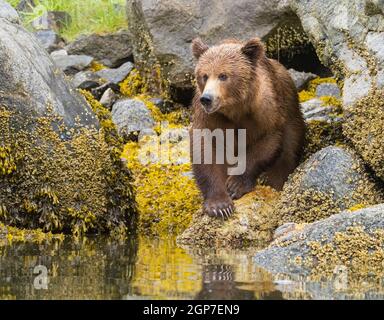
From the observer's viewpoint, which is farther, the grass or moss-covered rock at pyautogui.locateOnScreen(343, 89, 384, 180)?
the grass

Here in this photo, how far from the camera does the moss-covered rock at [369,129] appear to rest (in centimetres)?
989

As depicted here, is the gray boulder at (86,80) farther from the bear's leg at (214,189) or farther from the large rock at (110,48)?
the bear's leg at (214,189)

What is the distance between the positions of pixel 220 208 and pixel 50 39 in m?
A: 6.44

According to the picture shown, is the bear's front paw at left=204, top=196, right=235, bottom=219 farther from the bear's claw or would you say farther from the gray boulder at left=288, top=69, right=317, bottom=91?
the gray boulder at left=288, top=69, right=317, bottom=91

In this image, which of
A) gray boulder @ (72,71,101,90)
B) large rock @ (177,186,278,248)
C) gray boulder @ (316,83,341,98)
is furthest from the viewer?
gray boulder @ (72,71,101,90)

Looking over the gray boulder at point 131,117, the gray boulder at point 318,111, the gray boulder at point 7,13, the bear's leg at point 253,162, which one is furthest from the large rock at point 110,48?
the bear's leg at point 253,162

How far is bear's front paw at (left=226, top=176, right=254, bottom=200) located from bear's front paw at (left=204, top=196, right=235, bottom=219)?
291 millimetres

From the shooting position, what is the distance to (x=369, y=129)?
32.9 ft

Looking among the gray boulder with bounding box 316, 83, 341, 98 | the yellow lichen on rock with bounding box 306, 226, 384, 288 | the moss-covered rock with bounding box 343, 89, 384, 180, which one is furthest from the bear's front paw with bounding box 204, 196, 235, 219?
the gray boulder with bounding box 316, 83, 341, 98

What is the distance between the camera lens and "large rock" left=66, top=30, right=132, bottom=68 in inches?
592

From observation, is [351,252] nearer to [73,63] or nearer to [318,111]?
[318,111]

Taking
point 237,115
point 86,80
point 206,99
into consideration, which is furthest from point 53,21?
point 206,99

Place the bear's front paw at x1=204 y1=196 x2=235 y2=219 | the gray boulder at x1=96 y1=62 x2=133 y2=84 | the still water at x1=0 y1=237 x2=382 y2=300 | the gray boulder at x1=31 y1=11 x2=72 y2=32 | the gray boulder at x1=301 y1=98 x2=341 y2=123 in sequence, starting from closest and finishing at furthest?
the still water at x1=0 y1=237 x2=382 y2=300, the bear's front paw at x1=204 y1=196 x2=235 y2=219, the gray boulder at x1=301 y1=98 x2=341 y2=123, the gray boulder at x1=96 y1=62 x2=133 y2=84, the gray boulder at x1=31 y1=11 x2=72 y2=32
